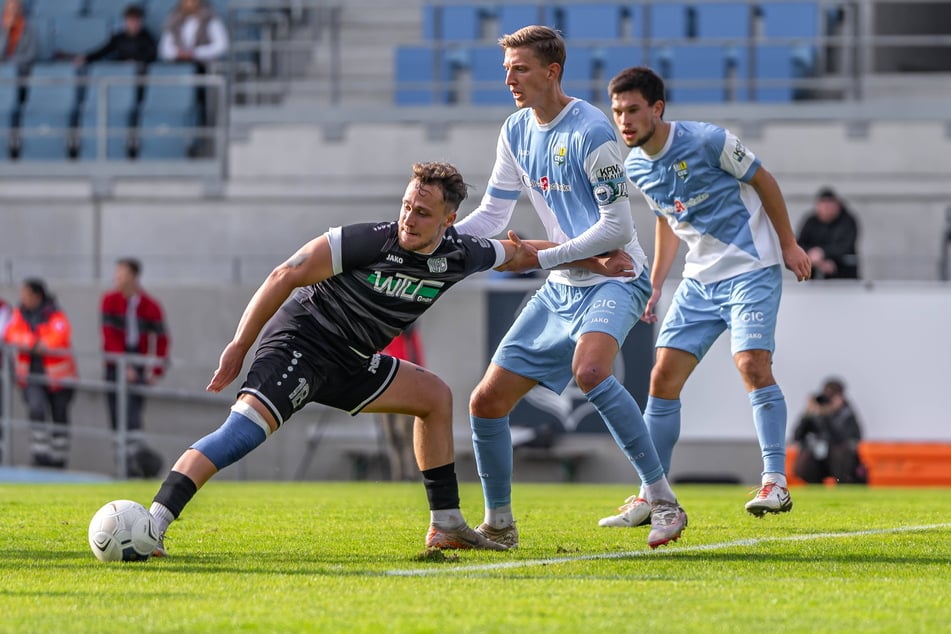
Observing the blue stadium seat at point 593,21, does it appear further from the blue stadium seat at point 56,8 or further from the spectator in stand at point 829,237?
the blue stadium seat at point 56,8

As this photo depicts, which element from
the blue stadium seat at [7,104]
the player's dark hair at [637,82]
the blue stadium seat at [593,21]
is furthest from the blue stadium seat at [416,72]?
the player's dark hair at [637,82]

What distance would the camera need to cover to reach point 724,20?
20.6 metres

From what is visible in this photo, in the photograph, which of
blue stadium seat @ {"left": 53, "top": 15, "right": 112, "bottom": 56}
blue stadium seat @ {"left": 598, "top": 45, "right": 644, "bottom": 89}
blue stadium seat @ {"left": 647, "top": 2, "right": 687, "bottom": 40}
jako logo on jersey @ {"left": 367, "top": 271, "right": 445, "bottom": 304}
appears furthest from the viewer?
blue stadium seat @ {"left": 53, "top": 15, "right": 112, "bottom": 56}

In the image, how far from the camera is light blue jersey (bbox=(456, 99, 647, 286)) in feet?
22.8

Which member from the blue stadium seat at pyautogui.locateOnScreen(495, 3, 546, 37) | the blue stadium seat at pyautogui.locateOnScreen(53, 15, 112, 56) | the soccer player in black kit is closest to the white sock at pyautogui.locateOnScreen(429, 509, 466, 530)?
the soccer player in black kit

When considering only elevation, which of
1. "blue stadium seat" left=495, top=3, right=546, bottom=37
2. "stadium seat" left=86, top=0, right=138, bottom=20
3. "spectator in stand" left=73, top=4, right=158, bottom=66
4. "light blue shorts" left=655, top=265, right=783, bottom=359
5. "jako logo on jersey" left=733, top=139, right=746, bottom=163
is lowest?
"light blue shorts" left=655, top=265, right=783, bottom=359

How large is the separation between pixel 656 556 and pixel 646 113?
226 centimetres

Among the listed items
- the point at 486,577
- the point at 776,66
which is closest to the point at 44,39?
the point at 776,66

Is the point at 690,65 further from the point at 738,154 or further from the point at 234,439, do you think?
the point at 234,439

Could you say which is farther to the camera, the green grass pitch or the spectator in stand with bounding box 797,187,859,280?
the spectator in stand with bounding box 797,187,859,280

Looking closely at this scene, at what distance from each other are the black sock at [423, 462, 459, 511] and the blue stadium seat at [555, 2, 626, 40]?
48.3ft

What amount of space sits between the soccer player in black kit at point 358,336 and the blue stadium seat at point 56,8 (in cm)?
1773

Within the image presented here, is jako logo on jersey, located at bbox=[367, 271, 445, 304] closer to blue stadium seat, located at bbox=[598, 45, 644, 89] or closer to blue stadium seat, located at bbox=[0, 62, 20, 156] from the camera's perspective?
blue stadium seat, located at bbox=[598, 45, 644, 89]

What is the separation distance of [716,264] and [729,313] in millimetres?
260
